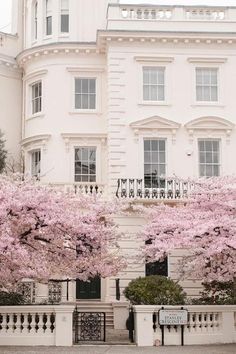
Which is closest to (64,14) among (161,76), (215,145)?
(161,76)

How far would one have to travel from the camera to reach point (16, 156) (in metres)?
32.5

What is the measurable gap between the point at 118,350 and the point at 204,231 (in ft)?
15.5

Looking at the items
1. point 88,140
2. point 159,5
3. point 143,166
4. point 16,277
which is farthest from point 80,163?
point 16,277

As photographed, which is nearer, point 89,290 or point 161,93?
point 89,290

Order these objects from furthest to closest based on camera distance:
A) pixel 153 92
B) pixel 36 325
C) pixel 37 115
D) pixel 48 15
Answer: pixel 48 15 → pixel 37 115 → pixel 153 92 → pixel 36 325

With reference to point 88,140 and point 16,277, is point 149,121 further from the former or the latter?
point 16,277

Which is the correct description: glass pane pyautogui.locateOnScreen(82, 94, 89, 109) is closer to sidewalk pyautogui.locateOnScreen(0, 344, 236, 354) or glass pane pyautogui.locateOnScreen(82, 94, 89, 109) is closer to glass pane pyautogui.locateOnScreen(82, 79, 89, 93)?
glass pane pyautogui.locateOnScreen(82, 79, 89, 93)

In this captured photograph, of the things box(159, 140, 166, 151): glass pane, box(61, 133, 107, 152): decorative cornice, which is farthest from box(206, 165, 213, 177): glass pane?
box(61, 133, 107, 152): decorative cornice

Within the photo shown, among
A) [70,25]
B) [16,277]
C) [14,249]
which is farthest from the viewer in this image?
[70,25]

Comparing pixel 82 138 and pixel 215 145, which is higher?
pixel 82 138

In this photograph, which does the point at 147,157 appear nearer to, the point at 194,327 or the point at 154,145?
the point at 154,145

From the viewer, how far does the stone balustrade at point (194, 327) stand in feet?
64.3

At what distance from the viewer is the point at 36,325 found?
1961cm

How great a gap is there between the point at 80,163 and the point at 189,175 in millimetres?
5269
